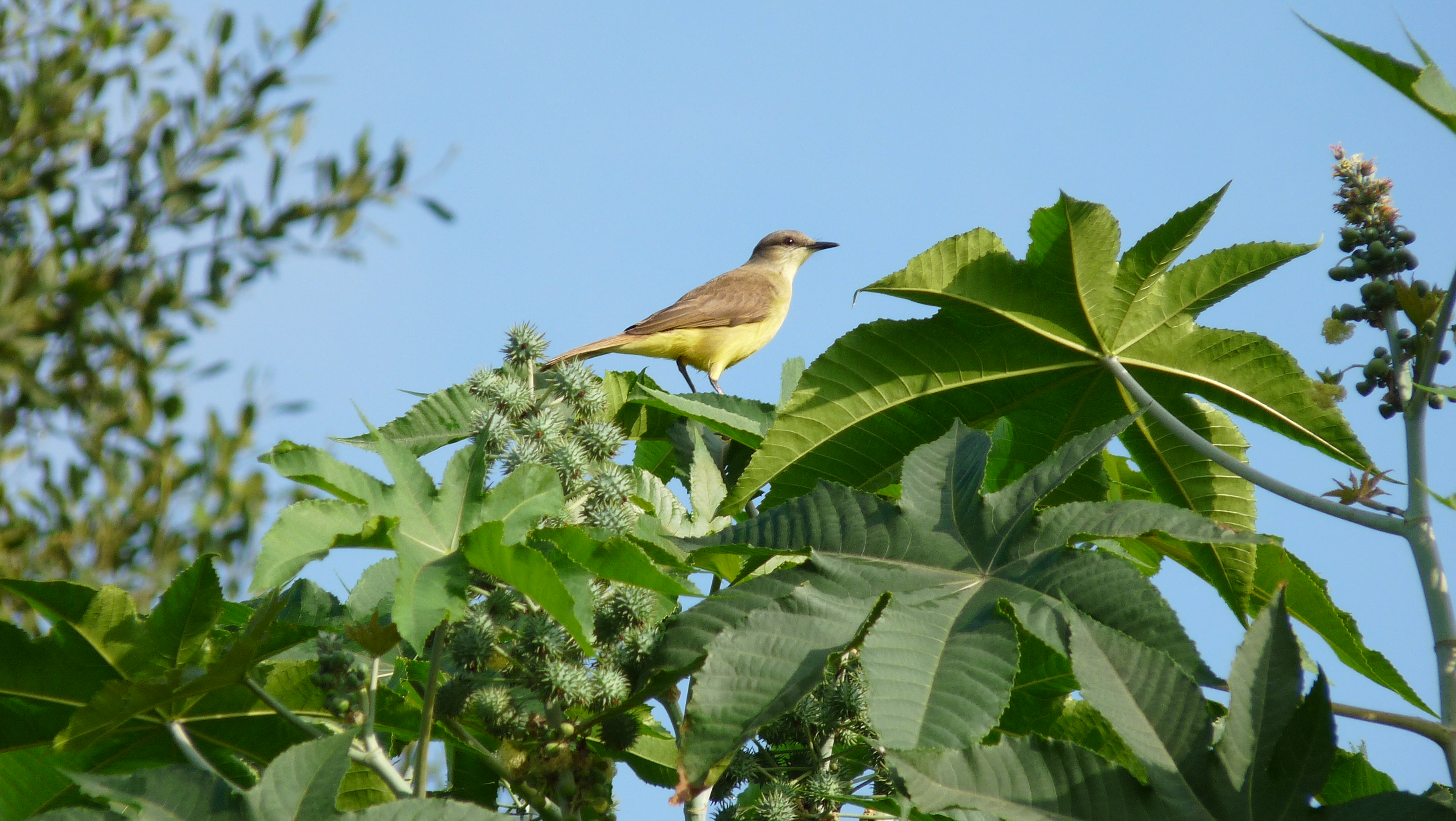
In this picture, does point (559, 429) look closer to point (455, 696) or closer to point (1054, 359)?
point (455, 696)

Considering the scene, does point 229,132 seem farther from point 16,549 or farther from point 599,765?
point 599,765

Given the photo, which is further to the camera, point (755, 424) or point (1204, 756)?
point (755, 424)

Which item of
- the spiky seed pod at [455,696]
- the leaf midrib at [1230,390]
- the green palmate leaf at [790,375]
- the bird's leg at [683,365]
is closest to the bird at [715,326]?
the bird's leg at [683,365]

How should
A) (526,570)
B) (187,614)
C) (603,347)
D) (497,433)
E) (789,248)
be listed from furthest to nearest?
(789,248)
(603,347)
(497,433)
(187,614)
(526,570)

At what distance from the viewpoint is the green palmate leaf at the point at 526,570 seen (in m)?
1.61

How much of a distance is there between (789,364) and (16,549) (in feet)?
18.8

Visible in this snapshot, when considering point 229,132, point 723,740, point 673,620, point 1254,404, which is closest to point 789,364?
point 1254,404

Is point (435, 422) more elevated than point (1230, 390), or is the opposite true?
point (1230, 390)

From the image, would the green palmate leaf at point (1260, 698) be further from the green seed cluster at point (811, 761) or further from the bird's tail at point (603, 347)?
the bird's tail at point (603, 347)

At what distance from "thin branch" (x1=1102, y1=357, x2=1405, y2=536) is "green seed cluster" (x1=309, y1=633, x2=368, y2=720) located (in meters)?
1.47

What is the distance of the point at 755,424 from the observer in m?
2.98

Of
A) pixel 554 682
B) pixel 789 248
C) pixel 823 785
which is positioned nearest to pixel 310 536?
pixel 554 682

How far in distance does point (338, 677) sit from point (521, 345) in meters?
0.78

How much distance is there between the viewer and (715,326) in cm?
981
